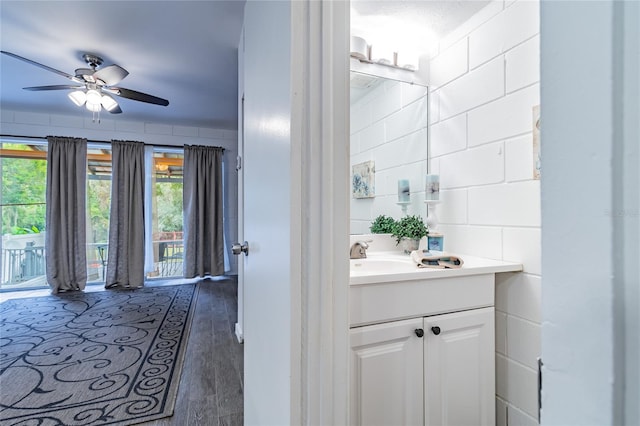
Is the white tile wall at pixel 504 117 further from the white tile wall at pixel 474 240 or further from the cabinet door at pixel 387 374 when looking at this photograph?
the cabinet door at pixel 387 374

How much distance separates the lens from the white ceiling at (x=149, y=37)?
1.67 m

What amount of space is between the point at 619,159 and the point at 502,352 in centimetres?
152

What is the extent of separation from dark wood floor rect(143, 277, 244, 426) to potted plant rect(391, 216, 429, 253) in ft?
4.16

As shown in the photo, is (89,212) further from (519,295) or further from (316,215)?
(519,295)

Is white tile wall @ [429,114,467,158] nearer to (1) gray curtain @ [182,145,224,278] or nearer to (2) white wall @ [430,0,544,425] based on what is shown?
(2) white wall @ [430,0,544,425]

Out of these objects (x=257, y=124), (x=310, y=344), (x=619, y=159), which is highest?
(x=257, y=124)

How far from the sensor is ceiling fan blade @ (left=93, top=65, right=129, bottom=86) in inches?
89.4

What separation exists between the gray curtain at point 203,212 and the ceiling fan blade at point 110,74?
2.12 meters

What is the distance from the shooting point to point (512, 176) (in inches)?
54.7

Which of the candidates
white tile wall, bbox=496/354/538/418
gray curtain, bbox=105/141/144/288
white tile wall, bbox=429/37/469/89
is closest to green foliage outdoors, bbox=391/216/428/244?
white tile wall, bbox=496/354/538/418

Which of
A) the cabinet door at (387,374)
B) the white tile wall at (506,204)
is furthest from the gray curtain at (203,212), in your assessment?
the cabinet door at (387,374)

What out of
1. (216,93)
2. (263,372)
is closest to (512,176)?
(263,372)

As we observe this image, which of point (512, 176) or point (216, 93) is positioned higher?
point (216, 93)

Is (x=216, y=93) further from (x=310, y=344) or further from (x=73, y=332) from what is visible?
(x=310, y=344)
